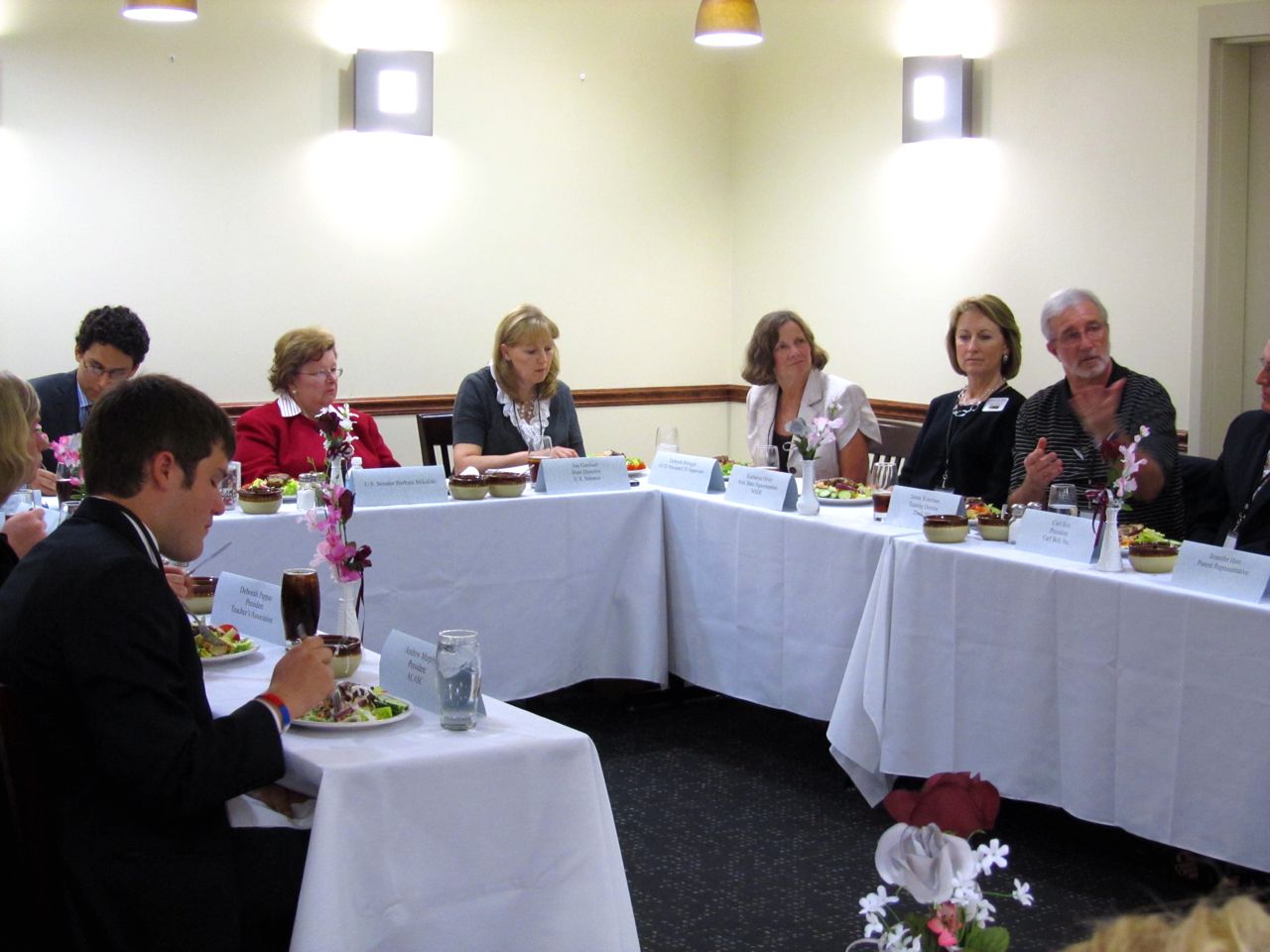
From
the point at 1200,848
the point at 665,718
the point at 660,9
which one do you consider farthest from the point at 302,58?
the point at 1200,848

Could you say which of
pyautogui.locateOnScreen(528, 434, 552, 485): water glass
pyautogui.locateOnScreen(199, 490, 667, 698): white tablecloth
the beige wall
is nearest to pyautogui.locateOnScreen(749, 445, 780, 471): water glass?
pyautogui.locateOnScreen(199, 490, 667, 698): white tablecloth

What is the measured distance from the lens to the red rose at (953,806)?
3.53ft

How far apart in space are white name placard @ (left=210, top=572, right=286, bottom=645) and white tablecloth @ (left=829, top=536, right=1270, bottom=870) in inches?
60.9

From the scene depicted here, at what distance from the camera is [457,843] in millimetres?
1914

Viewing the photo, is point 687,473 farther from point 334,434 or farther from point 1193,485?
point 334,434

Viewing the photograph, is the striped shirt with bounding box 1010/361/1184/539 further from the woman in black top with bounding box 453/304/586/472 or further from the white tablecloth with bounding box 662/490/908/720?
the woman in black top with bounding box 453/304/586/472

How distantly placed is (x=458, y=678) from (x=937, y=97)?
13.8 feet

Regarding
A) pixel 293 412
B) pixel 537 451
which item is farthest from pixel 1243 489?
pixel 293 412

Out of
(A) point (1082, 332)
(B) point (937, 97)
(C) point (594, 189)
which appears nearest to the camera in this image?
(A) point (1082, 332)

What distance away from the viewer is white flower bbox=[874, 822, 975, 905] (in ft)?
3.50

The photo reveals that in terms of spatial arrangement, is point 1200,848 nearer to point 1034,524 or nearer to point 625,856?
point 1034,524

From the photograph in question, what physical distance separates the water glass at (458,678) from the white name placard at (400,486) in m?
1.90

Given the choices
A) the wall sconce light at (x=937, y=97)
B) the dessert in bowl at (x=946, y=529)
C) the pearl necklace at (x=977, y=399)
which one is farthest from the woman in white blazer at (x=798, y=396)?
the wall sconce light at (x=937, y=97)

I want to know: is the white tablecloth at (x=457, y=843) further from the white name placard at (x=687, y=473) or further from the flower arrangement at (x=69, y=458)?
the white name placard at (x=687, y=473)
